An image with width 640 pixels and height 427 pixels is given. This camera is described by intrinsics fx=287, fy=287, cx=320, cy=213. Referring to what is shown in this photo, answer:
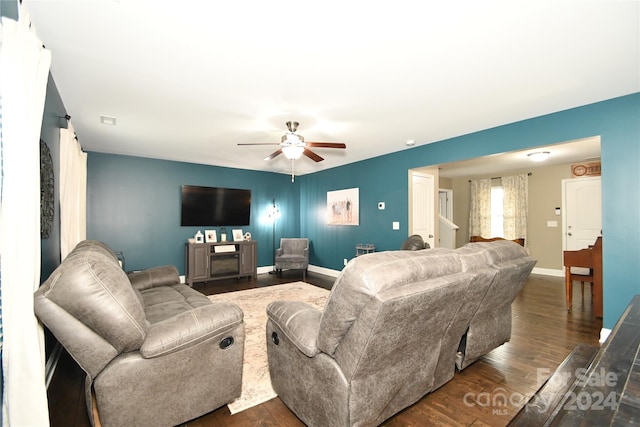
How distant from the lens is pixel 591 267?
12.8ft

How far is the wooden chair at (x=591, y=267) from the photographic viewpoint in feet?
12.0

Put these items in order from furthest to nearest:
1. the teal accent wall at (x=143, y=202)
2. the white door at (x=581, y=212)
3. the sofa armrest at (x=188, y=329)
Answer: the white door at (x=581, y=212)
the teal accent wall at (x=143, y=202)
the sofa armrest at (x=188, y=329)

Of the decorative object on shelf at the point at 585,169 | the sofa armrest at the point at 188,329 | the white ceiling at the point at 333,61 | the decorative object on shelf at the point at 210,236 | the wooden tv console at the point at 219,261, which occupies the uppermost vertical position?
the white ceiling at the point at 333,61

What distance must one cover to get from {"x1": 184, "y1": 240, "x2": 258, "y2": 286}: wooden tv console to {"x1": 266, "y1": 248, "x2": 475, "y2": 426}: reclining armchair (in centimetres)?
448

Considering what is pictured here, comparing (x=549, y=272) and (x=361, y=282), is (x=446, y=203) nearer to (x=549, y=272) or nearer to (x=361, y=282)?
(x=549, y=272)

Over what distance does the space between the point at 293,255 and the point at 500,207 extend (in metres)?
5.56

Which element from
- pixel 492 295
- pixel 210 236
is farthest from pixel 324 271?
pixel 492 295

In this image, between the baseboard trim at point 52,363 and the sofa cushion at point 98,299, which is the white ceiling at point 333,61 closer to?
the sofa cushion at point 98,299

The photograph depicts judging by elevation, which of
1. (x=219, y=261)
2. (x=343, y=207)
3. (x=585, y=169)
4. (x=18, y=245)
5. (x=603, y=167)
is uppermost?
(x=585, y=169)

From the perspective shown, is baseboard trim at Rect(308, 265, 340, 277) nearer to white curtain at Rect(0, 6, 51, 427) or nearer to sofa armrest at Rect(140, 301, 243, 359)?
sofa armrest at Rect(140, 301, 243, 359)

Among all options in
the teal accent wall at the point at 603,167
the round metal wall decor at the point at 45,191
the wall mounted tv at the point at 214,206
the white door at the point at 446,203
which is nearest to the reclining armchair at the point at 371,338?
the round metal wall decor at the point at 45,191

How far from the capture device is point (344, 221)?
641 centimetres

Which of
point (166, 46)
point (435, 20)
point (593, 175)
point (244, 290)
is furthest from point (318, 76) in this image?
point (593, 175)

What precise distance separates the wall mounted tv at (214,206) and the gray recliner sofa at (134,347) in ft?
15.3
